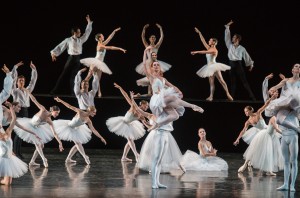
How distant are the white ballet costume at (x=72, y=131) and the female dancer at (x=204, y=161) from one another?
1.50 meters

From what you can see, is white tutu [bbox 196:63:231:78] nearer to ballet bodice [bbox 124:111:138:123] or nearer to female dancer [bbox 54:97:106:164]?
ballet bodice [bbox 124:111:138:123]

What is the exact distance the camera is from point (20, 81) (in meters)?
11.4

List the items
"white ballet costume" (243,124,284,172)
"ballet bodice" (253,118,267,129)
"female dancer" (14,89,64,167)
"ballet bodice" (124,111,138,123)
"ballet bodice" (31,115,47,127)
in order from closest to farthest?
"white ballet costume" (243,124,284,172), "female dancer" (14,89,64,167), "ballet bodice" (31,115,47,127), "ballet bodice" (253,118,267,129), "ballet bodice" (124,111,138,123)

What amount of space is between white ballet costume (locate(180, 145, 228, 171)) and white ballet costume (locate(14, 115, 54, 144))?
189 centimetres

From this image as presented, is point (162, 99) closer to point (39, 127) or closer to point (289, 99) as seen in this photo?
point (289, 99)

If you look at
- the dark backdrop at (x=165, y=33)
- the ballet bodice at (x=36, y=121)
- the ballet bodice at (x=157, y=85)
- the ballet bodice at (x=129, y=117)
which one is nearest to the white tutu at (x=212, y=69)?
the dark backdrop at (x=165, y=33)

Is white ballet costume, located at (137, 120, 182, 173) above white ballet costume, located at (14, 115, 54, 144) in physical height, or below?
below

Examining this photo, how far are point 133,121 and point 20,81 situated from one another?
1.79 meters

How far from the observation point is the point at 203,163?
423 inches

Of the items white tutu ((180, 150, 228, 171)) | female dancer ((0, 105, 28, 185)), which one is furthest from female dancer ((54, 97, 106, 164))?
female dancer ((0, 105, 28, 185))

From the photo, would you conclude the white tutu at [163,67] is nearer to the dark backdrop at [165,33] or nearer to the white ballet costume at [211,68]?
the white ballet costume at [211,68]

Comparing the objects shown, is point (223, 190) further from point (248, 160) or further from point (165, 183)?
point (248, 160)

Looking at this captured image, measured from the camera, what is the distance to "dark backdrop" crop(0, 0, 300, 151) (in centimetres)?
1423

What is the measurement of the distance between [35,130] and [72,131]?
644 mm
